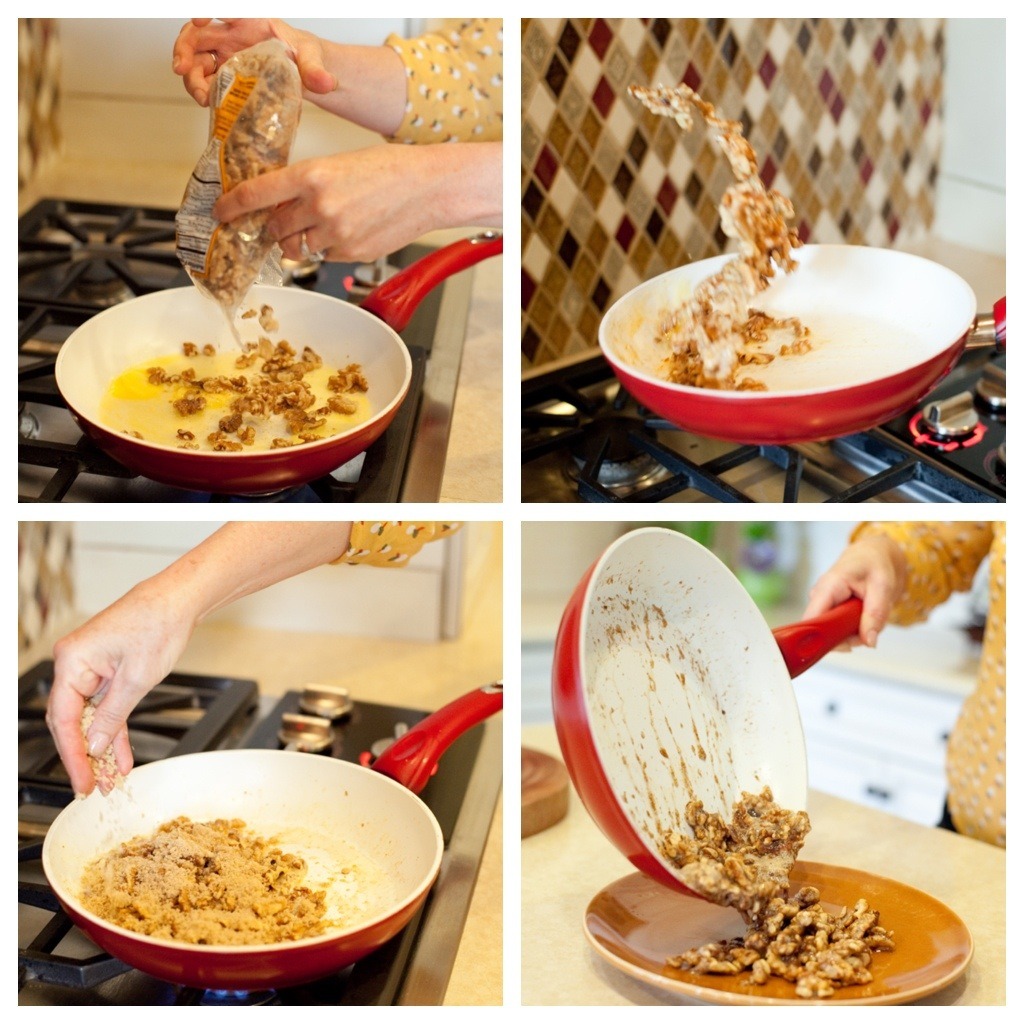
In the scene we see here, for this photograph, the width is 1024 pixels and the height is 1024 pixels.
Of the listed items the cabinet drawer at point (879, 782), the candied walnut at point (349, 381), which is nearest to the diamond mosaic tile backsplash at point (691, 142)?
the candied walnut at point (349, 381)

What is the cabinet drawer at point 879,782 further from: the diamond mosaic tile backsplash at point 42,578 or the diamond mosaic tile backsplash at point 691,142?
the diamond mosaic tile backsplash at point 42,578

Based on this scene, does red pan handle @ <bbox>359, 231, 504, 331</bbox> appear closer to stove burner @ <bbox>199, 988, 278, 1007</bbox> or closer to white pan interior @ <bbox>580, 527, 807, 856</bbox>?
white pan interior @ <bbox>580, 527, 807, 856</bbox>

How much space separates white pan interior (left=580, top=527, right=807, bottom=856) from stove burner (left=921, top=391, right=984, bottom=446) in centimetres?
27

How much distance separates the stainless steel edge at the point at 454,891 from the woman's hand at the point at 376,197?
1.47ft

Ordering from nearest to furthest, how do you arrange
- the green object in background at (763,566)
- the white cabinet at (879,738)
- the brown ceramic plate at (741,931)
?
1. the brown ceramic plate at (741,931)
2. the white cabinet at (879,738)
3. the green object in background at (763,566)

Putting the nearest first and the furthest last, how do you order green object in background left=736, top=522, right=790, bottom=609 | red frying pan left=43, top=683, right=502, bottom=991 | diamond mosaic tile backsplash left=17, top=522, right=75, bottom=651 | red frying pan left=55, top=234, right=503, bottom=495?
red frying pan left=43, top=683, right=502, bottom=991, red frying pan left=55, top=234, right=503, bottom=495, diamond mosaic tile backsplash left=17, top=522, right=75, bottom=651, green object in background left=736, top=522, right=790, bottom=609

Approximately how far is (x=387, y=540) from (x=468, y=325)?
33 cm

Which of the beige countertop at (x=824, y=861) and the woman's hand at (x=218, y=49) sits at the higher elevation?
the woman's hand at (x=218, y=49)

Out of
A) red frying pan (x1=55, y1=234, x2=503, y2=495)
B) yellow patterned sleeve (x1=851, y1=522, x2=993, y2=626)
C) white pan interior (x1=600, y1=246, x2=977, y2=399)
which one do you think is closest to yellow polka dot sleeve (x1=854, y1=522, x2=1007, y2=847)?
yellow patterned sleeve (x1=851, y1=522, x2=993, y2=626)

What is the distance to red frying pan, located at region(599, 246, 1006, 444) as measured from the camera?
727 millimetres

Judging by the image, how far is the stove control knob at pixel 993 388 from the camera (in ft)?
3.33

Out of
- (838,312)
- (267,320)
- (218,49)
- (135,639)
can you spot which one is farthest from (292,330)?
(838,312)
